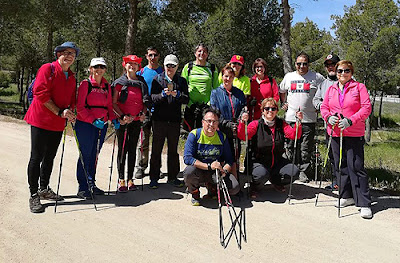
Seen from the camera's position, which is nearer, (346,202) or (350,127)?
(350,127)

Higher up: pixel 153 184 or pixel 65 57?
pixel 65 57

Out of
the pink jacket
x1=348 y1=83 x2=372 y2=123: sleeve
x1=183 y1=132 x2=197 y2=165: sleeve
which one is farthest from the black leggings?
x1=348 y1=83 x2=372 y2=123: sleeve

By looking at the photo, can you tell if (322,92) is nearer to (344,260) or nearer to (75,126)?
(344,260)

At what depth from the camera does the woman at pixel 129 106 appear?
5.39 m

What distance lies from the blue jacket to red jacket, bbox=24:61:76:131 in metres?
2.08

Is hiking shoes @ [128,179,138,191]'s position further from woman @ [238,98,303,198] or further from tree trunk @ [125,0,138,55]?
tree trunk @ [125,0,138,55]

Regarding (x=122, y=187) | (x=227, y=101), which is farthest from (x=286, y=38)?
(x=122, y=187)

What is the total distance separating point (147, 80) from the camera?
236 inches

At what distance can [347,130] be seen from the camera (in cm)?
502

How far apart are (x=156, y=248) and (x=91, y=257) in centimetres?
65

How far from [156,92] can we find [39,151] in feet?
6.25

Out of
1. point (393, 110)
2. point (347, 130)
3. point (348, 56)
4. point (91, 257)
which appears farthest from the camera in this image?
point (393, 110)

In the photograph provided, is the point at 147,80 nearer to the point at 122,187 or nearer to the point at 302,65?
the point at 122,187

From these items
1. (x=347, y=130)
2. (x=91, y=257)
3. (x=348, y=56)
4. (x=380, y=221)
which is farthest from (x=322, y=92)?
(x=348, y=56)
